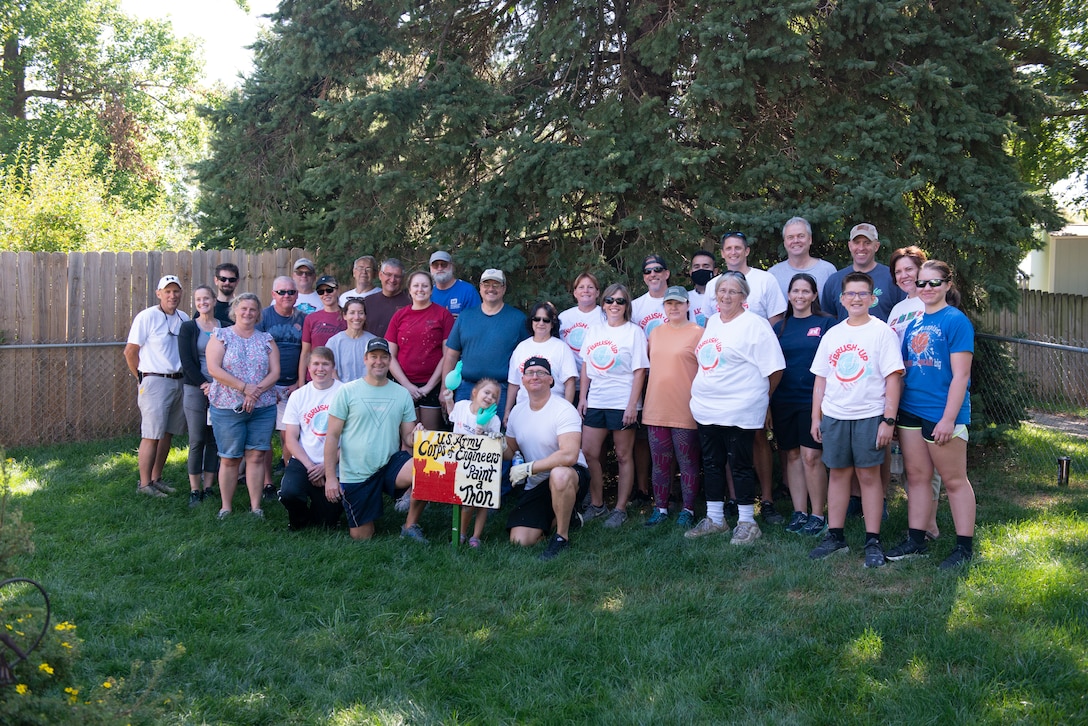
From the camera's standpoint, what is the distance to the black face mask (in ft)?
22.7

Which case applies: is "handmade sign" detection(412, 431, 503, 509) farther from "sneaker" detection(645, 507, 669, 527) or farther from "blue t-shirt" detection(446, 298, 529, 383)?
"sneaker" detection(645, 507, 669, 527)

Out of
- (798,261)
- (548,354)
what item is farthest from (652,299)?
(798,261)

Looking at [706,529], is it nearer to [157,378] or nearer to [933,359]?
[933,359]

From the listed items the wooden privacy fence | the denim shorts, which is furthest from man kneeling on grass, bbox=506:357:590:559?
the wooden privacy fence

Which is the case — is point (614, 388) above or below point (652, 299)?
below

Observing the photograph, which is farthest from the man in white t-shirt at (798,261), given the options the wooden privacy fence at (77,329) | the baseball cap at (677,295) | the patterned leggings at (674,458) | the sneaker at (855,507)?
the wooden privacy fence at (77,329)

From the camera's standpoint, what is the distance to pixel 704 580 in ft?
17.4

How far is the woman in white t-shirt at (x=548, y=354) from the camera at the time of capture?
21.9 ft

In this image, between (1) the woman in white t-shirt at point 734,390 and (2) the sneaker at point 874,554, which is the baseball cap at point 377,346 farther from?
(2) the sneaker at point 874,554

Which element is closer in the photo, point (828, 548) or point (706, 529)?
point (828, 548)

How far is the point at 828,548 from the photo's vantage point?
18.4 ft

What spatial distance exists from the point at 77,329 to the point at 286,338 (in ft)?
13.2

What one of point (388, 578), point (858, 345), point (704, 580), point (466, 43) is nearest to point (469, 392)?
point (388, 578)

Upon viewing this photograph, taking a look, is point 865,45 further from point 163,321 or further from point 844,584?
point 163,321
